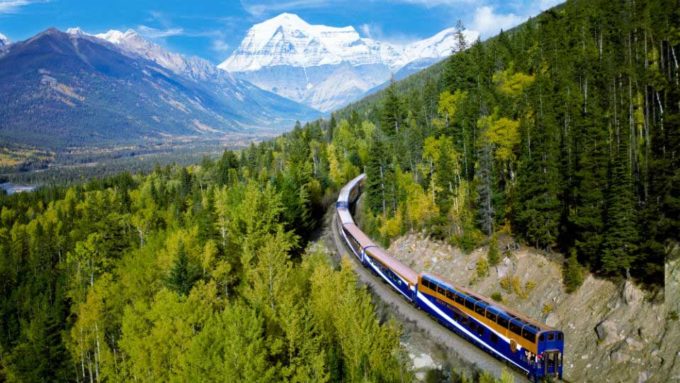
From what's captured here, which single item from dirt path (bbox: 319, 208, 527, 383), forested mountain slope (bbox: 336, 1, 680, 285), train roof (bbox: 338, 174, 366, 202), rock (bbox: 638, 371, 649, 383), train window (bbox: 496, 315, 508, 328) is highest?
forested mountain slope (bbox: 336, 1, 680, 285)

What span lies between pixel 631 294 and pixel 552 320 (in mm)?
7199

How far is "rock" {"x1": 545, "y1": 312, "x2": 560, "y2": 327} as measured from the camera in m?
43.3

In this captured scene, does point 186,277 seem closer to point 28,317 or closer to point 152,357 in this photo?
point 152,357

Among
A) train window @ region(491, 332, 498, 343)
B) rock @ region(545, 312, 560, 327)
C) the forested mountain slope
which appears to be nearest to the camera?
train window @ region(491, 332, 498, 343)

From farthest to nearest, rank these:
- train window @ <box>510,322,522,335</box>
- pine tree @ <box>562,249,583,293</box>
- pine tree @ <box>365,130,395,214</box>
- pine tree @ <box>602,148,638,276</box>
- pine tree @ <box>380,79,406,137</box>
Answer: pine tree @ <box>380,79,406,137</box>, pine tree @ <box>365,130,395,214</box>, pine tree @ <box>562,249,583,293</box>, pine tree @ <box>602,148,638,276</box>, train window @ <box>510,322,522,335</box>

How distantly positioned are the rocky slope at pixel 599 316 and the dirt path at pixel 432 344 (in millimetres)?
6347

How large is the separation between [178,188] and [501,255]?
4624 inches

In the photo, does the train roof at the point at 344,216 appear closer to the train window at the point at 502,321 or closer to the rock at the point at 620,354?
the train window at the point at 502,321

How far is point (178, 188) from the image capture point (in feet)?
493

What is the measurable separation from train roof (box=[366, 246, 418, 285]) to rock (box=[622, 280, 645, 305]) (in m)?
19.1

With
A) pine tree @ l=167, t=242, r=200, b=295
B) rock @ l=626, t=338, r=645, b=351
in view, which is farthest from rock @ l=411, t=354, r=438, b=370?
pine tree @ l=167, t=242, r=200, b=295

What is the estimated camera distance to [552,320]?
4366cm

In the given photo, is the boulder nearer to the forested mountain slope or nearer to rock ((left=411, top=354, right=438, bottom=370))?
the forested mountain slope

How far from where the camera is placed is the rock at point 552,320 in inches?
1705
